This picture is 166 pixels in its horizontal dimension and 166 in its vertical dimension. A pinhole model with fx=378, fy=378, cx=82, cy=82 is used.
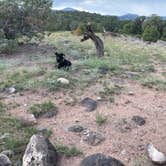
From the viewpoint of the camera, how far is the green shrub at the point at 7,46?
9.72m

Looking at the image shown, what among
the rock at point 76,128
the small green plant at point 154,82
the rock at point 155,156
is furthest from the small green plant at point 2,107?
the small green plant at point 154,82

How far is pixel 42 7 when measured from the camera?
10789 mm

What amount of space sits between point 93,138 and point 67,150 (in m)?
0.47

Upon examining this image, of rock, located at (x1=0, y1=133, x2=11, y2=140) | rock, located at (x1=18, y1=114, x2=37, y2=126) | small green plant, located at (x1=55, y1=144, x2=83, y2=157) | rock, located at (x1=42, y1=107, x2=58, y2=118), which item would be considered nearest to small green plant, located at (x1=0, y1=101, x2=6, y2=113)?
rock, located at (x1=18, y1=114, x2=37, y2=126)

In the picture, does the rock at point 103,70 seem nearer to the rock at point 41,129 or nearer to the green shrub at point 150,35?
the rock at point 41,129

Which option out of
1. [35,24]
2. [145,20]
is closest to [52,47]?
[35,24]

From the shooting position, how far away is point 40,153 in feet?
14.2

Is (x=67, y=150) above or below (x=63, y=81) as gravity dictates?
below

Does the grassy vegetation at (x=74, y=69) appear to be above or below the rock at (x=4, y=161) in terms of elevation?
above

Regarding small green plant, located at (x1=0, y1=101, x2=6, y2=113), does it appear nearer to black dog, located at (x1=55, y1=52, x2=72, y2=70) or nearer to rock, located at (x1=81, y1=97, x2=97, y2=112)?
rock, located at (x1=81, y1=97, x2=97, y2=112)

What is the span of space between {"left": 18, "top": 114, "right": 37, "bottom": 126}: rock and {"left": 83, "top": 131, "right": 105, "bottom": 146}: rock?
32.1 inches

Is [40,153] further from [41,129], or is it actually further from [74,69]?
[74,69]

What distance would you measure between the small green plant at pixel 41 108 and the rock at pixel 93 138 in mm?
873

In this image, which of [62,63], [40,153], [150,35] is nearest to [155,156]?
[40,153]
